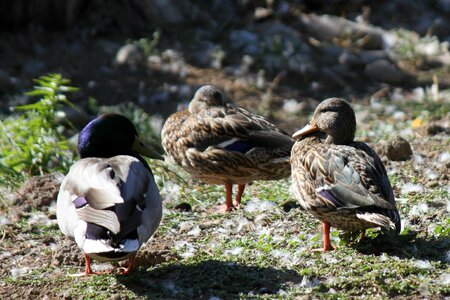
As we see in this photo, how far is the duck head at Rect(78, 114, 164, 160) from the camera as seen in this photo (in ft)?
20.7

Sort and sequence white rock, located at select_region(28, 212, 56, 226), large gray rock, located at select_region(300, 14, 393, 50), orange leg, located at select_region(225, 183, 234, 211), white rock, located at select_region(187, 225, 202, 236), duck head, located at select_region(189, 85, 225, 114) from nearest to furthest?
1. white rock, located at select_region(187, 225, 202, 236)
2. white rock, located at select_region(28, 212, 56, 226)
3. orange leg, located at select_region(225, 183, 234, 211)
4. duck head, located at select_region(189, 85, 225, 114)
5. large gray rock, located at select_region(300, 14, 393, 50)

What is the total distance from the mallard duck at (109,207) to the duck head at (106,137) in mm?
271

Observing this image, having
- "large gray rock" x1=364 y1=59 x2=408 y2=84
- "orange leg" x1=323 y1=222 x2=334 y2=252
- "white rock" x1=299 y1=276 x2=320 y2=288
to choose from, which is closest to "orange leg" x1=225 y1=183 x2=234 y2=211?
"orange leg" x1=323 y1=222 x2=334 y2=252

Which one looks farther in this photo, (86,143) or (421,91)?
(421,91)

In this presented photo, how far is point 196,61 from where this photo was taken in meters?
11.5

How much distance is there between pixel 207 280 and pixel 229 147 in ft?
6.62

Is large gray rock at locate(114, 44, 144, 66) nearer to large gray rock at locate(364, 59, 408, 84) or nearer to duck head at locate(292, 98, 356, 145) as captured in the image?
large gray rock at locate(364, 59, 408, 84)

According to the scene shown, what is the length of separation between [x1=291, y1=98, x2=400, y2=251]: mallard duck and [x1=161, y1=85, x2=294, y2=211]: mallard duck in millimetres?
793

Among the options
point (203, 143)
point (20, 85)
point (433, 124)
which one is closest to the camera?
point (203, 143)

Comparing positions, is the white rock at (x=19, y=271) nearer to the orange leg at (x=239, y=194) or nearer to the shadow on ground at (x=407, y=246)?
the orange leg at (x=239, y=194)

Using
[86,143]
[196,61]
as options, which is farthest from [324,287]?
[196,61]

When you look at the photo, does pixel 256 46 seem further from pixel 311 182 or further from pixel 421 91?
pixel 311 182

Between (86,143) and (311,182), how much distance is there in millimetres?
1594

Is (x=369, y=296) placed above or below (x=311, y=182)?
below
